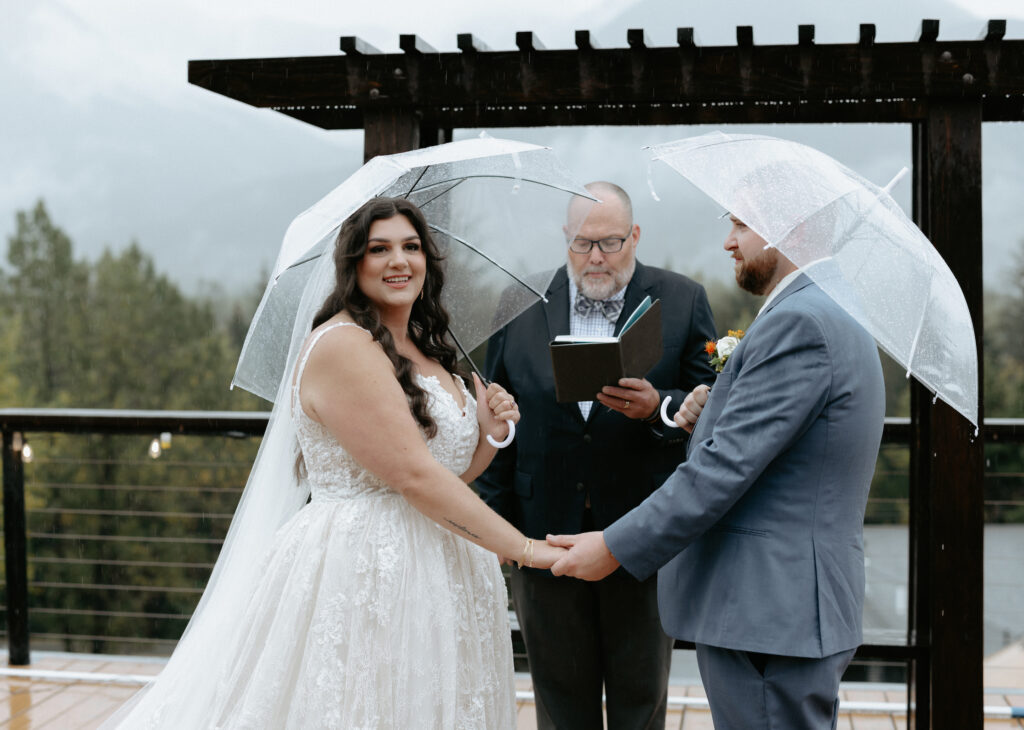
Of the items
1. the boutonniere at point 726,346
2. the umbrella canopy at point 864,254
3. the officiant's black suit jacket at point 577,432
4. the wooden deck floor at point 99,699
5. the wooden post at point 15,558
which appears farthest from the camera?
the wooden post at point 15,558

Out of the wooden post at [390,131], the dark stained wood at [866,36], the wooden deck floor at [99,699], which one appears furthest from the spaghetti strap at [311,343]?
the wooden deck floor at [99,699]

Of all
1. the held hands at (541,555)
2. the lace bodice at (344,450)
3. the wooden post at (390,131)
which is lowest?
the held hands at (541,555)

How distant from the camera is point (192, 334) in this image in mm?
24266

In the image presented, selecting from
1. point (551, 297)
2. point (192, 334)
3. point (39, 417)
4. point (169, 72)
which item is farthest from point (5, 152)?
point (551, 297)

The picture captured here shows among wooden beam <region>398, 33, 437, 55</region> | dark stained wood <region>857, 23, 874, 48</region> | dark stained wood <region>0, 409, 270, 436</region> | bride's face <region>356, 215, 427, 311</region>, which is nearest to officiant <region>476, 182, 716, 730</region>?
bride's face <region>356, 215, 427, 311</region>

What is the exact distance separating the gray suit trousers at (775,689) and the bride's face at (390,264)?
1063 millimetres

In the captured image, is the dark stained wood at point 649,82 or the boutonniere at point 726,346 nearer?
the boutonniere at point 726,346

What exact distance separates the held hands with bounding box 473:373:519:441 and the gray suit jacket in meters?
0.54

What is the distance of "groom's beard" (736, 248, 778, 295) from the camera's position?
212 cm

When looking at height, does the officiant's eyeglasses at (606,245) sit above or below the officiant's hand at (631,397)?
above

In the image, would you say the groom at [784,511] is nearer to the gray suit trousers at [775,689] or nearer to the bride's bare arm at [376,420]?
the gray suit trousers at [775,689]

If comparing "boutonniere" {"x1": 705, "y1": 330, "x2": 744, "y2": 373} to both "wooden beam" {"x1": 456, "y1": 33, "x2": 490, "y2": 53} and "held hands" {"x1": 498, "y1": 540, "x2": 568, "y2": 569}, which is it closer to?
"held hands" {"x1": 498, "y1": 540, "x2": 568, "y2": 569}

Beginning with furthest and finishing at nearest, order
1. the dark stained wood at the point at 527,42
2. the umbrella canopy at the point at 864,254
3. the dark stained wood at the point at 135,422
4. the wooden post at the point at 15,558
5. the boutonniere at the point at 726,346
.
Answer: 1. the wooden post at the point at 15,558
2. the dark stained wood at the point at 135,422
3. the dark stained wood at the point at 527,42
4. the boutonniere at the point at 726,346
5. the umbrella canopy at the point at 864,254

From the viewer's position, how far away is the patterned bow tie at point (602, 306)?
2818 mm
